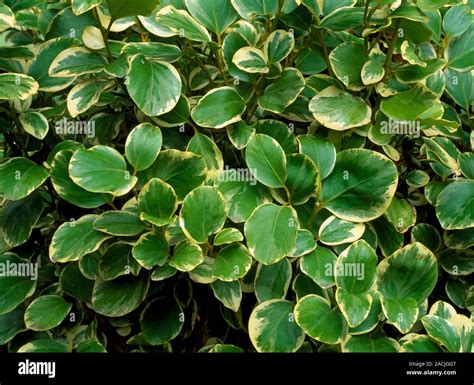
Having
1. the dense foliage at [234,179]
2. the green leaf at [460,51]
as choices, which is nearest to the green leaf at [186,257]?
the dense foliage at [234,179]

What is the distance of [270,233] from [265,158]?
0.40 feet

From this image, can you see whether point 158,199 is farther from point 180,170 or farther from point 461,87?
point 461,87

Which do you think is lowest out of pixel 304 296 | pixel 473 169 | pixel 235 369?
pixel 235 369

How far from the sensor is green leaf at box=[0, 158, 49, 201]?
3.32 feet

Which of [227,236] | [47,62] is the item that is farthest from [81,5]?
[227,236]

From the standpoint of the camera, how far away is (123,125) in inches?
47.4

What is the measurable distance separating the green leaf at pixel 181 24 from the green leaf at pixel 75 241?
0.32m

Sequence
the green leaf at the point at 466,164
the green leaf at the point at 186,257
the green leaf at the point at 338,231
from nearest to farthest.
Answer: the green leaf at the point at 186,257 → the green leaf at the point at 338,231 → the green leaf at the point at 466,164

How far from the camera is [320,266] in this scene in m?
1.01

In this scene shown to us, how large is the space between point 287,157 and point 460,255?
395mm

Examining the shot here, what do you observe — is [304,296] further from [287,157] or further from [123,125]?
[123,125]

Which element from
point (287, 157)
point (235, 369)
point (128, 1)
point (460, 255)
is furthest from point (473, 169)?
point (128, 1)

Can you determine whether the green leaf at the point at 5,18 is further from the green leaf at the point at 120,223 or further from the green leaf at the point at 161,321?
the green leaf at the point at 161,321

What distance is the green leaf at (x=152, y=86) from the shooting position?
1002 millimetres
